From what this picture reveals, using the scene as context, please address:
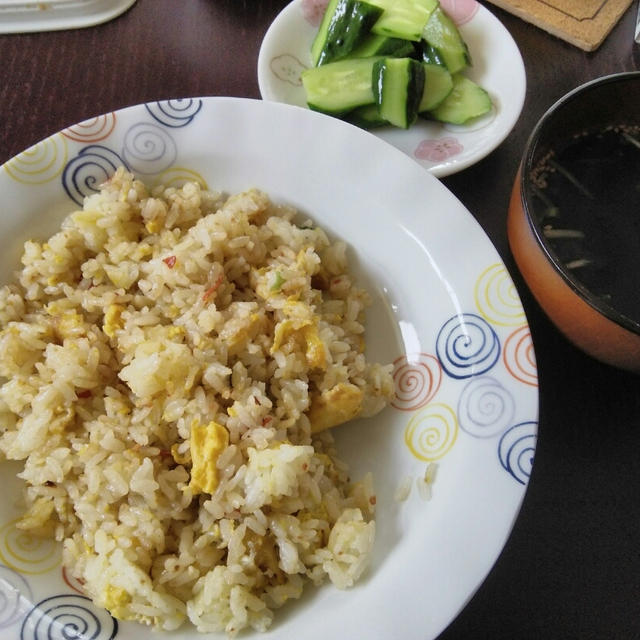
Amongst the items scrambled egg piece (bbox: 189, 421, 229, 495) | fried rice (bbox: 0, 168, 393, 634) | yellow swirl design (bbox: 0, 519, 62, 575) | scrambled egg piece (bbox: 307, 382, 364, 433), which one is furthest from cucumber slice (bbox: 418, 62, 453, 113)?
yellow swirl design (bbox: 0, 519, 62, 575)

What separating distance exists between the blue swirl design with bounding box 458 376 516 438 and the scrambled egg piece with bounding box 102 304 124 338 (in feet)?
2.74

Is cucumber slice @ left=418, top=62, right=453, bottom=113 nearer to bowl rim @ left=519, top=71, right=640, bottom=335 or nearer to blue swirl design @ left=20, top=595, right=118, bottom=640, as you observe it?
bowl rim @ left=519, top=71, right=640, bottom=335

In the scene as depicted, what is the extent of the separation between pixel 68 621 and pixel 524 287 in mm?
1400

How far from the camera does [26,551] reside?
1364 millimetres

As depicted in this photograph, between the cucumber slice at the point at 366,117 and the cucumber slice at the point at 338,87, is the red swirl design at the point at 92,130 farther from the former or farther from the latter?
the cucumber slice at the point at 366,117

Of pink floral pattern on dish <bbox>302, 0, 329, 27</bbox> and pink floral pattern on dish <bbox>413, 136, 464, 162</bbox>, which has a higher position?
pink floral pattern on dish <bbox>302, 0, 329, 27</bbox>

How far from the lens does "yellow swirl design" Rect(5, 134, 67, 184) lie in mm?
1628

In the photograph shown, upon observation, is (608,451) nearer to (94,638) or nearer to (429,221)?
(429,221)

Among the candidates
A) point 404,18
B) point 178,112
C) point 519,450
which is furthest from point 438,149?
point 519,450

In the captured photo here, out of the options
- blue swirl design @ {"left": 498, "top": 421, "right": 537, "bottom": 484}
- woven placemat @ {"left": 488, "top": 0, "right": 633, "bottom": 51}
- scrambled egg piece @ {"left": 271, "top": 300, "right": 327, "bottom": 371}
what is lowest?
scrambled egg piece @ {"left": 271, "top": 300, "right": 327, "bottom": 371}

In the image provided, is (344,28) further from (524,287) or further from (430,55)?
(524,287)

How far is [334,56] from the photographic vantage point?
83.7 inches

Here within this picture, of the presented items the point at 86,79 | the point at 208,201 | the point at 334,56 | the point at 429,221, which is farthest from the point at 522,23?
the point at 86,79

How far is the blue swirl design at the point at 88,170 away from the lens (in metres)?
1.68
